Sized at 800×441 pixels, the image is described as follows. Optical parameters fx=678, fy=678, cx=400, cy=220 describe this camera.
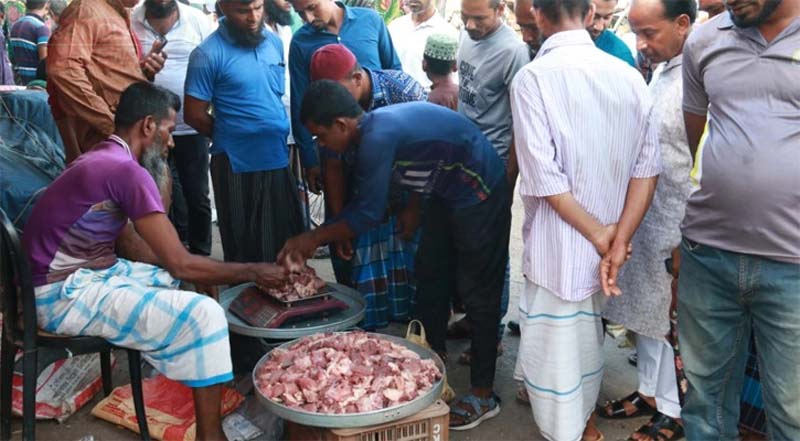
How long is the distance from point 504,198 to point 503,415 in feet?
3.65

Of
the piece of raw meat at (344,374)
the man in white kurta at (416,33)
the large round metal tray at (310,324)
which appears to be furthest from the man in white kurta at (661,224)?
the man in white kurta at (416,33)

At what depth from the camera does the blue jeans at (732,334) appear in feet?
7.51

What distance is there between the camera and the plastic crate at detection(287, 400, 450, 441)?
2.64m

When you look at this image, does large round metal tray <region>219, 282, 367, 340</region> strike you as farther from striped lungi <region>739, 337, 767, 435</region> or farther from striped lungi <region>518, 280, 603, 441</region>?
striped lungi <region>739, 337, 767, 435</region>

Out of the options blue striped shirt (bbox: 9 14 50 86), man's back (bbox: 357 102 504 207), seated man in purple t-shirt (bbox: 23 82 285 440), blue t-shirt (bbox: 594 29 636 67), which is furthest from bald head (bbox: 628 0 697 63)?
blue striped shirt (bbox: 9 14 50 86)

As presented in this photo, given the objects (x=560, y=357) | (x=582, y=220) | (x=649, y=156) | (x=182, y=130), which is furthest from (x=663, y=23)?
(x=182, y=130)

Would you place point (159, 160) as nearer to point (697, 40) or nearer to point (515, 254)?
point (697, 40)

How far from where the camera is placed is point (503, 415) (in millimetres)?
3479

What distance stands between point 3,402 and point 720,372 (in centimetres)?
297

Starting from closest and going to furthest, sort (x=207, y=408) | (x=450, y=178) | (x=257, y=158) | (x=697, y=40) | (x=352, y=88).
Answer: (x=697, y=40)
(x=207, y=408)
(x=450, y=178)
(x=352, y=88)
(x=257, y=158)

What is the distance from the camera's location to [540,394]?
2949 mm

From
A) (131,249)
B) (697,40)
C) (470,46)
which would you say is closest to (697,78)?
(697,40)

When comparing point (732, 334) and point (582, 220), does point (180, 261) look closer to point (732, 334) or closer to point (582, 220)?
point (582, 220)

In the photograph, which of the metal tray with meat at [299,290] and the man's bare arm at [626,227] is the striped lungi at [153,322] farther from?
the man's bare arm at [626,227]
